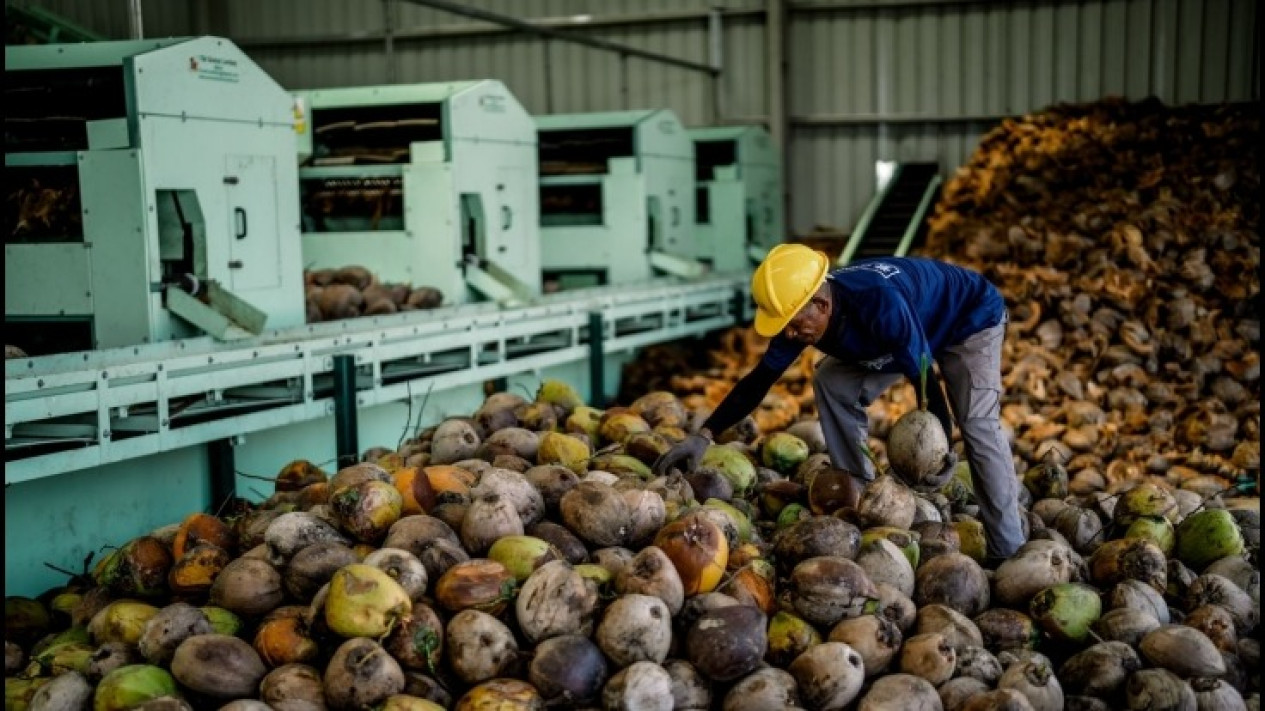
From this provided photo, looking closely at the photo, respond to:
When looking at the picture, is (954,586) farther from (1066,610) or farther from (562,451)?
(562,451)

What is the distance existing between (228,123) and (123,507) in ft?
6.05

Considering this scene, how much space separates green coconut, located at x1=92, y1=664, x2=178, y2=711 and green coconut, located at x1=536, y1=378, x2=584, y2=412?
93.6 inches

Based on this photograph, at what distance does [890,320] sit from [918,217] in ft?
29.0

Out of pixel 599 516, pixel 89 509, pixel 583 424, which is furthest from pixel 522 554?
pixel 89 509

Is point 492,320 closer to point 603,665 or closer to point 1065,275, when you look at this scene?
point 1065,275

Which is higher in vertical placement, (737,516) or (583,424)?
(583,424)

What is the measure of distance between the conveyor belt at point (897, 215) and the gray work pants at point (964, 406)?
758 cm

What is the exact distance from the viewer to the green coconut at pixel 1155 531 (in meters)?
4.25

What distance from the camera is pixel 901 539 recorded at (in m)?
3.89

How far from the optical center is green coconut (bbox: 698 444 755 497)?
14.8 feet

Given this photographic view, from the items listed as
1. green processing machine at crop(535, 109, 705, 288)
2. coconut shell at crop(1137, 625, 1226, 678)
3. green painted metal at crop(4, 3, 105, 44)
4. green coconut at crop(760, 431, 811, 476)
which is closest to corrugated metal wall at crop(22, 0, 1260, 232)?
green painted metal at crop(4, 3, 105, 44)

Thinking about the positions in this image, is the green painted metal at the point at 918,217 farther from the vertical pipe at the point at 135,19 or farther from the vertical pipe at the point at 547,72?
the vertical pipe at the point at 135,19

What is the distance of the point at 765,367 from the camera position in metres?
4.72

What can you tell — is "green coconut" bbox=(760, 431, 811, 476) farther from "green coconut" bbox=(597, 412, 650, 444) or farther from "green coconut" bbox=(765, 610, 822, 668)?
"green coconut" bbox=(765, 610, 822, 668)
